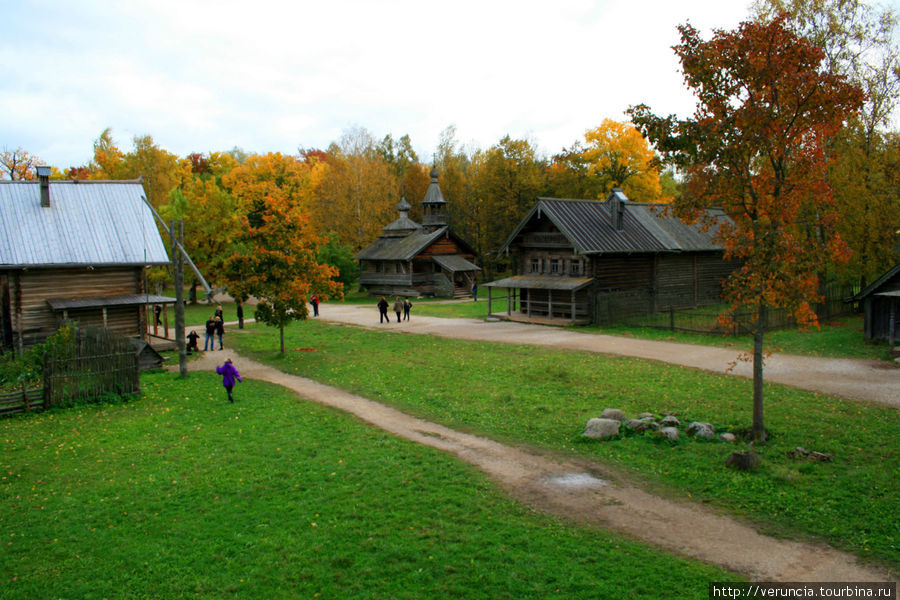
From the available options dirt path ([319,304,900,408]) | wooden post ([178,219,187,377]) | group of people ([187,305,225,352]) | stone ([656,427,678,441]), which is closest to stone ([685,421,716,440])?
stone ([656,427,678,441])

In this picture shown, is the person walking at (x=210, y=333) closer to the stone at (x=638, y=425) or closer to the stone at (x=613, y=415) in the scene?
the stone at (x=613, y=415)

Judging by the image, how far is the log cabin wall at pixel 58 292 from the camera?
26.4m

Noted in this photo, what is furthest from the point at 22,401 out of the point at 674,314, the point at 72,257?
the point at 674,314

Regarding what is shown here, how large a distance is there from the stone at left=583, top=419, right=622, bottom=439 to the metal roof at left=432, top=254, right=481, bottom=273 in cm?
4228

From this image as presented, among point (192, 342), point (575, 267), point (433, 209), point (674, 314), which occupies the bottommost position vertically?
point (192, 342)

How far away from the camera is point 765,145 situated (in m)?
13.8

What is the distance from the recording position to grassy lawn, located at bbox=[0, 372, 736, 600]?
8680mm

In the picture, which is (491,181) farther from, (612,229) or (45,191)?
(45,191)

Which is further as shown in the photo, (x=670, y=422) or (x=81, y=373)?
(x=81, y=373)

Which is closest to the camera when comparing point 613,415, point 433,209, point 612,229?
point 613,415

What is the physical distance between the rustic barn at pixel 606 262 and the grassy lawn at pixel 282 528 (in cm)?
2461

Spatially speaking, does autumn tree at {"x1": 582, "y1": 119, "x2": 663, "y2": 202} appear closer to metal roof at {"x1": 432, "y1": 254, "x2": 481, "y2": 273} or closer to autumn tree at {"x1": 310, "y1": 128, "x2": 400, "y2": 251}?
metal roof at {"x1": 432, "y1": 254, "x2": 481, "y2": 273}

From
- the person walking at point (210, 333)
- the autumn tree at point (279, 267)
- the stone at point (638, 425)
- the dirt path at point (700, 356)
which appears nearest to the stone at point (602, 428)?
the stone at point (638, 425)

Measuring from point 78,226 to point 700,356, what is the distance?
29.1m
